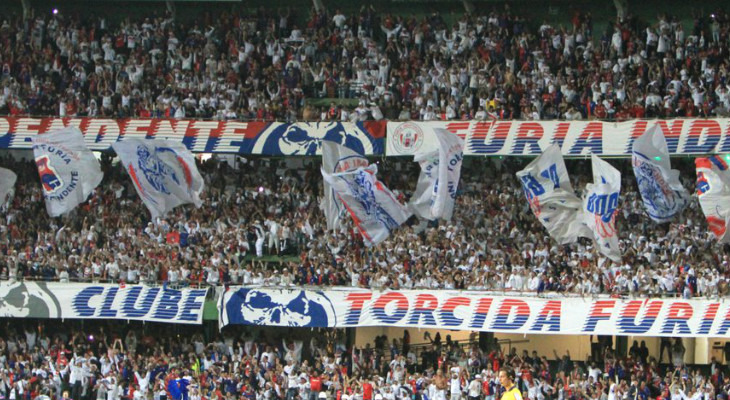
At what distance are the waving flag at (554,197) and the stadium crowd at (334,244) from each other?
Answer: 1331mm

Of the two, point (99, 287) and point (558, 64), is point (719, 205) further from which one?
point (99, 287)

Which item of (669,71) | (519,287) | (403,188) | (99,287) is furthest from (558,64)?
(99,287)

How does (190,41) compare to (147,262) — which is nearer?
(147,262)

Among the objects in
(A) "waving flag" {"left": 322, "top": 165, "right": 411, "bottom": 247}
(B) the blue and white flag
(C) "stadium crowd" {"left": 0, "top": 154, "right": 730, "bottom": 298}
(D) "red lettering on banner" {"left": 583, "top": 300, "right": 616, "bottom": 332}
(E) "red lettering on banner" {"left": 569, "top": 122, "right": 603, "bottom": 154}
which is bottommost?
(D) "red lettering on banner" {"left": 583, "top": 300, "right": 616, "bottom": 332}

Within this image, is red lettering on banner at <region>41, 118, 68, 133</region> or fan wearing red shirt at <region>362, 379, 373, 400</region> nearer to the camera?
fan wearing red shirt at <region>362, 379, 373, 400</region>

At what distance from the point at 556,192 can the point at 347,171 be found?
16.8ft

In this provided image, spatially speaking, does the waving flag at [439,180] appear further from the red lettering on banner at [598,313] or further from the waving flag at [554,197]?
the red lettering on banner at [598,313]

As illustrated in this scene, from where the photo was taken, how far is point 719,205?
103ft

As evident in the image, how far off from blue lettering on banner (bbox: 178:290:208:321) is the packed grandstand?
0.06 meters

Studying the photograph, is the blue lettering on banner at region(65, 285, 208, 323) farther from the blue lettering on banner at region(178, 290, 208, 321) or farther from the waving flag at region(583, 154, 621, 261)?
the waving flag at region(583, 154, 621, 261)

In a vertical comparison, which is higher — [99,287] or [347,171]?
[347,171]

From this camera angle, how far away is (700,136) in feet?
116

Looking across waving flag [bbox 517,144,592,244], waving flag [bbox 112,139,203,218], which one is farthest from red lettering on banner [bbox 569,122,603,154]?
waving flag [bbox 112,139,203,218]

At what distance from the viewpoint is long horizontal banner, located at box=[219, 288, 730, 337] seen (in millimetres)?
31500
